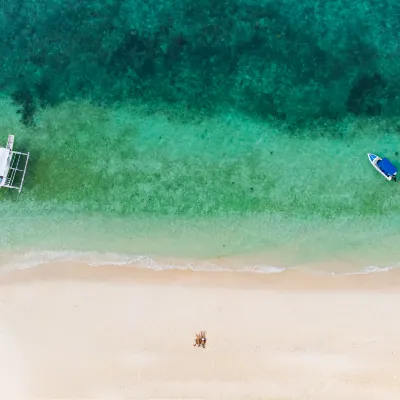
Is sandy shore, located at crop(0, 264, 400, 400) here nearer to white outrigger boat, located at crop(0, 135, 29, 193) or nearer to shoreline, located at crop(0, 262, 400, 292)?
shoreline, located at crop(0, 262, 400, 292)

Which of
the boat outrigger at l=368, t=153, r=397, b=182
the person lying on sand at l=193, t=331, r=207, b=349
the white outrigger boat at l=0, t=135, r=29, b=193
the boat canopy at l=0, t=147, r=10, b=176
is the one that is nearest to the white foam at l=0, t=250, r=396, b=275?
the person lying on sand at l=193, t=331, r=207, b=349

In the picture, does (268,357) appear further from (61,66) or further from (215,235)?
(61,66)

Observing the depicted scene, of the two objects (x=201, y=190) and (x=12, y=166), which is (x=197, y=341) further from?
(x=12, y=166)

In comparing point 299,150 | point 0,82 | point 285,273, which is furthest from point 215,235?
point 0,82

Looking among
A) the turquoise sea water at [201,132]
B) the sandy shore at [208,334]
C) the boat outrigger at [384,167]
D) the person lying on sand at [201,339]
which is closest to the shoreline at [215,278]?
the sandy shore at [208,334]

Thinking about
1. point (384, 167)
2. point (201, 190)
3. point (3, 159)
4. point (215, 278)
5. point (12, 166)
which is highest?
point (384, 167)

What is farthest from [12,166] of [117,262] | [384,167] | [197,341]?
[384,167]
